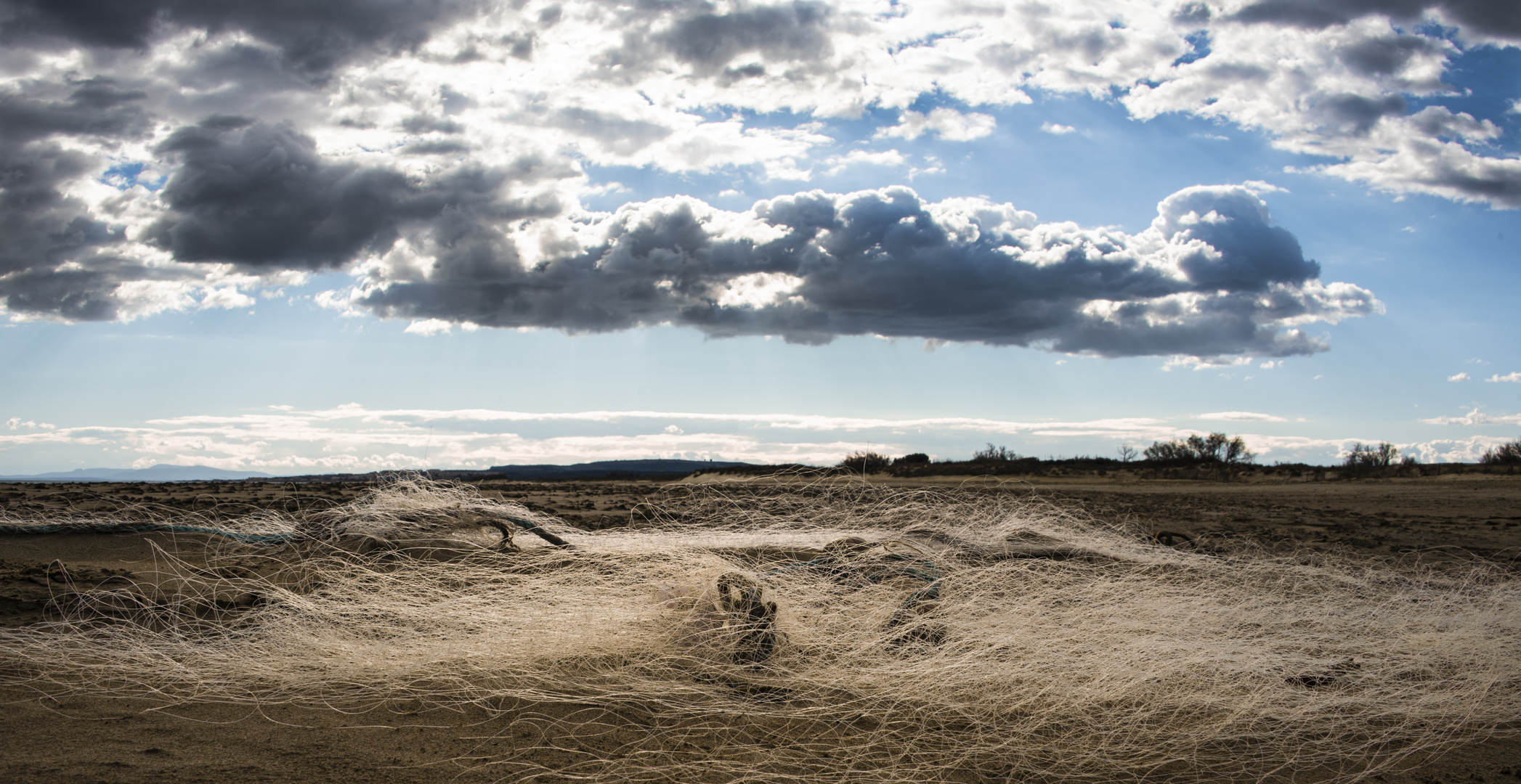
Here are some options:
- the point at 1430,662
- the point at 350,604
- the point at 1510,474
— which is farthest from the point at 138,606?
the point at 1510,474

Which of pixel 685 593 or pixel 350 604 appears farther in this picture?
pixel 350 604

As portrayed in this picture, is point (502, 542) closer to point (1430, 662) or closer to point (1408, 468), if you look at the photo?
point (1430, 662)

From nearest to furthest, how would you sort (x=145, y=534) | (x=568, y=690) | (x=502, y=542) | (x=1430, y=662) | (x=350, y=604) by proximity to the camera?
(x=568, y=690) → (x=1430, y=662) → (x=350, y=604) → (x=502, y=542) → (x=145, y=534)

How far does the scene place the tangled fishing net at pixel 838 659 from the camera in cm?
327

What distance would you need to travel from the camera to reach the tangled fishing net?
3273mm

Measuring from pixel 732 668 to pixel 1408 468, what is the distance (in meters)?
38.9

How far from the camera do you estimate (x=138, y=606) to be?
508 cm

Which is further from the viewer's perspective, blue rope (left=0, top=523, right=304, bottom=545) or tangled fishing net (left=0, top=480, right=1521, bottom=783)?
blue rope (left=0, top=523, right=304, bottom=545)

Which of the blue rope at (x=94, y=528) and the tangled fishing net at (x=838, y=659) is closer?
the tangled fishing net at (x=838, y=659)

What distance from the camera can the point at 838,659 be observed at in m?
4.10

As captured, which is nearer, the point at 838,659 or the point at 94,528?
the point at 838,659

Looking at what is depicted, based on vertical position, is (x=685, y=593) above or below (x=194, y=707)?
above

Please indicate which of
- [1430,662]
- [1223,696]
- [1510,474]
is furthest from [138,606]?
[1510,474]

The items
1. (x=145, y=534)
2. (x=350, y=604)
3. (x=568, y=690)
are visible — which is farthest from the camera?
(x=145, y=534)
